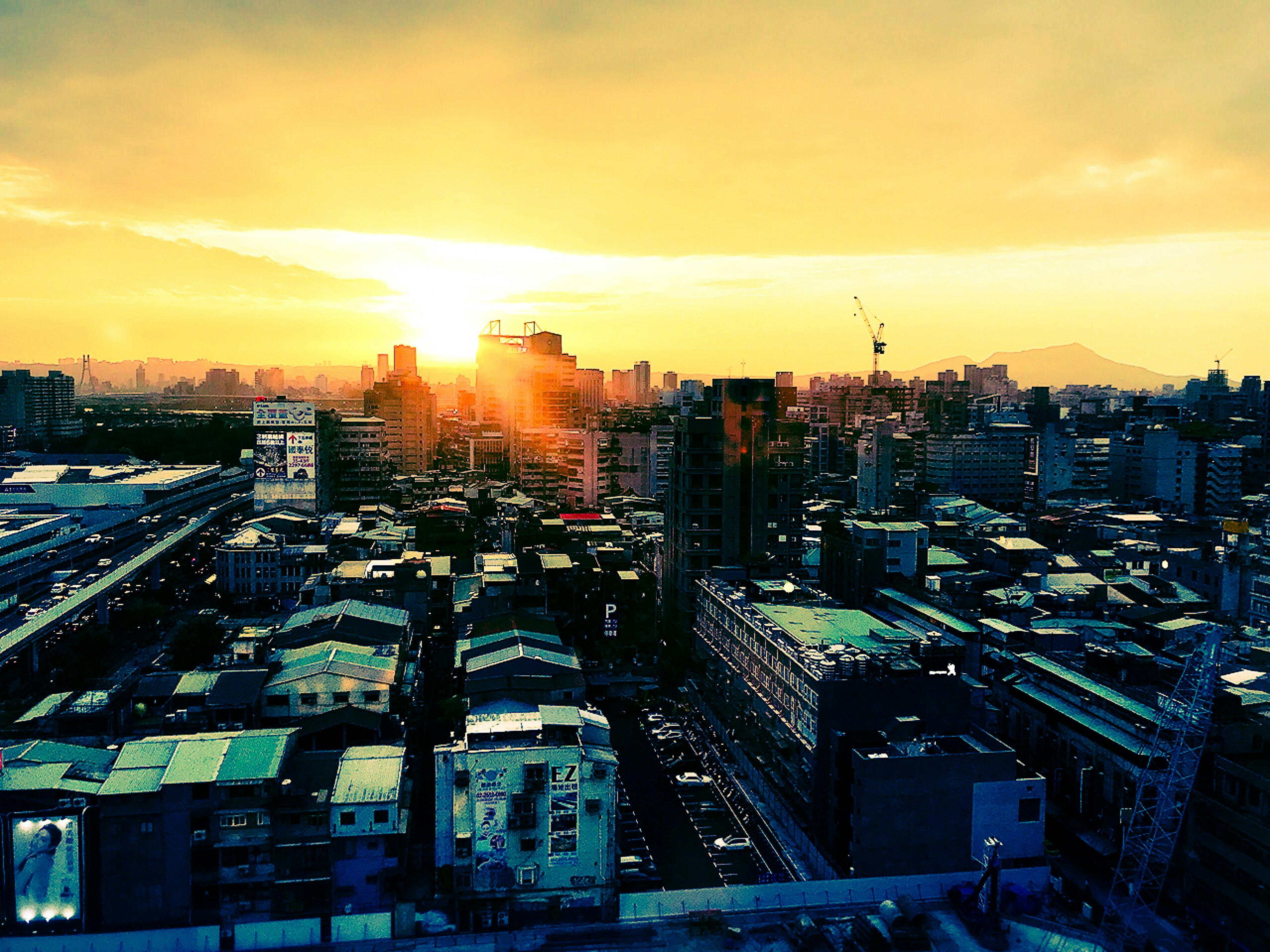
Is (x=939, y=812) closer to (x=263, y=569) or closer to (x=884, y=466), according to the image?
(x=263, y=569)

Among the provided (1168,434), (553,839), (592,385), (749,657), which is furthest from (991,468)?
(592,385)

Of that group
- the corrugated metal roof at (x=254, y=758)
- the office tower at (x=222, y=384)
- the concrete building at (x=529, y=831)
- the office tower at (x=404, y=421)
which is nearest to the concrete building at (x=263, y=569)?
the corrugated metal roof at (x=254, y=758)

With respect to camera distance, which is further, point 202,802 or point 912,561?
point 912,561

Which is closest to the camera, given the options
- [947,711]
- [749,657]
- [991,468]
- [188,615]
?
[947,711]

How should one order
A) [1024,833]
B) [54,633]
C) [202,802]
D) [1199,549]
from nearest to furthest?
[202,802] → [1024,833] → [54,633] → [1199,549]

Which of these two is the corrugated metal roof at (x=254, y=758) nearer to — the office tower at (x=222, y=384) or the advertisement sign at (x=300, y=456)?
the advertisement sign at (x=300, y=456)

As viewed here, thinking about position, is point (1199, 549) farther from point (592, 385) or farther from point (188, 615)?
point (592, 385)

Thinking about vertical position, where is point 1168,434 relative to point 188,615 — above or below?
above

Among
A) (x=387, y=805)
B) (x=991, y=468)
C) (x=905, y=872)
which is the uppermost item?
(x=991, y=468)
